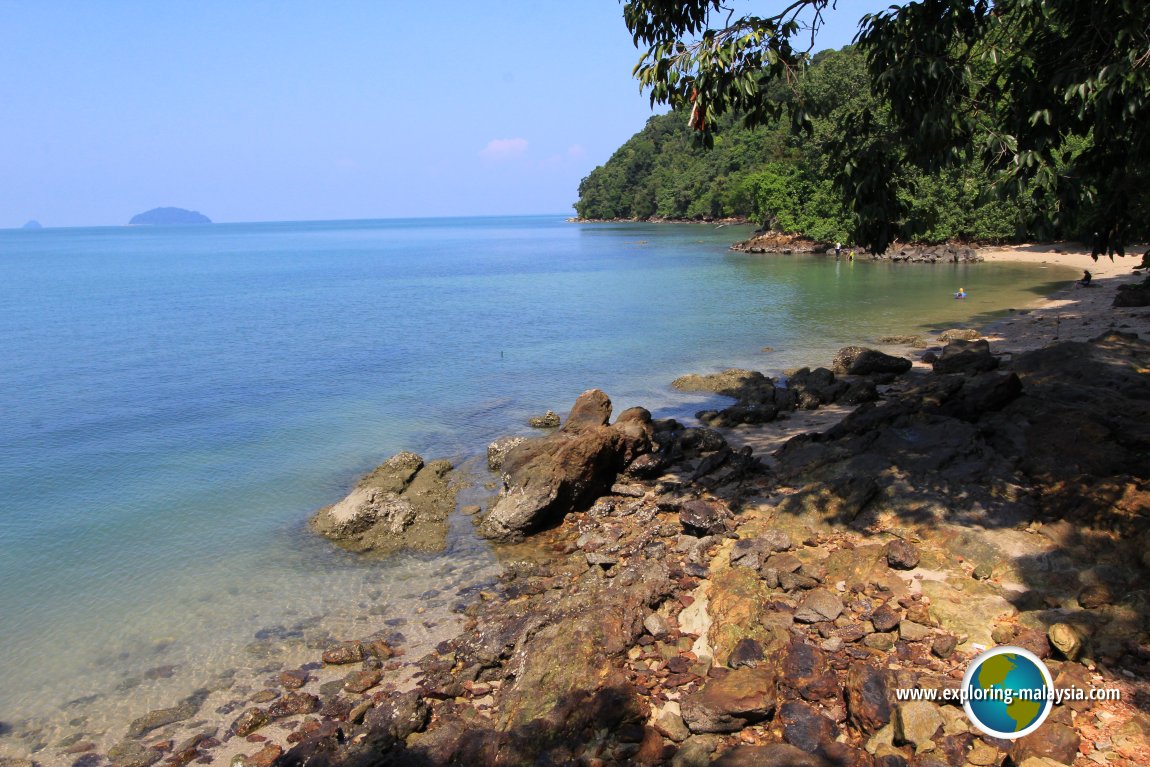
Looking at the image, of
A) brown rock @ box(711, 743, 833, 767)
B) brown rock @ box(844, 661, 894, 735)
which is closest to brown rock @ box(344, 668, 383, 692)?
brown rock @ box(711, 743, 833, 767)

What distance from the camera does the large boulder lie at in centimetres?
1339

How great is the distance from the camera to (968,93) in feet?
29.8

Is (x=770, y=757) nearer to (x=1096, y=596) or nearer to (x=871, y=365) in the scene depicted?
(x=1096, y=596)

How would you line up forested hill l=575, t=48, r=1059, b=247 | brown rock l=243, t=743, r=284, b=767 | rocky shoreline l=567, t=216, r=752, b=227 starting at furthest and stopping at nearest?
rocky shoreline l=567, t=216, r=752, b=227 → forested hill l=575, t=48, r=1059, b=247 → brown rock l=243, t=743, r=284, b=767

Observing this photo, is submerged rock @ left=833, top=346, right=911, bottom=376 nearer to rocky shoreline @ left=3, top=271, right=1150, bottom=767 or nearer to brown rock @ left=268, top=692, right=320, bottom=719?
rocky shoreline @ left=3, top=271, right=1150, bottom=767

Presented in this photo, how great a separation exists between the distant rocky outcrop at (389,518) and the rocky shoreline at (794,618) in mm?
1387

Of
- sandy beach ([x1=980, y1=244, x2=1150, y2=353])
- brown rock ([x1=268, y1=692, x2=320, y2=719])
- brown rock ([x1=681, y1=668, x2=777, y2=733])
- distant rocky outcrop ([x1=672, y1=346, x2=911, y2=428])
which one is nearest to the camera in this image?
→ brown rock ([x1=681, y1=668, x2=777, y2=733])

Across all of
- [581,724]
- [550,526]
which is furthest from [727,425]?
[581,724]

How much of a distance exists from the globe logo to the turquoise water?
695 cm

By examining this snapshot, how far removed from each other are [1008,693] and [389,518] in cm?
1057

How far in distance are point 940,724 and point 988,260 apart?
199ft

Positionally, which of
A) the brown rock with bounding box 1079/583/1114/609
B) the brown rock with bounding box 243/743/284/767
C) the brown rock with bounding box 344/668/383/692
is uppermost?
the brown rock with bounding box 1079/583/1114/609

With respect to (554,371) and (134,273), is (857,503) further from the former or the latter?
(134,273)

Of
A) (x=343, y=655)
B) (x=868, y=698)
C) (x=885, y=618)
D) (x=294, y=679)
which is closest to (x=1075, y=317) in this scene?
(x=885, y=618)
